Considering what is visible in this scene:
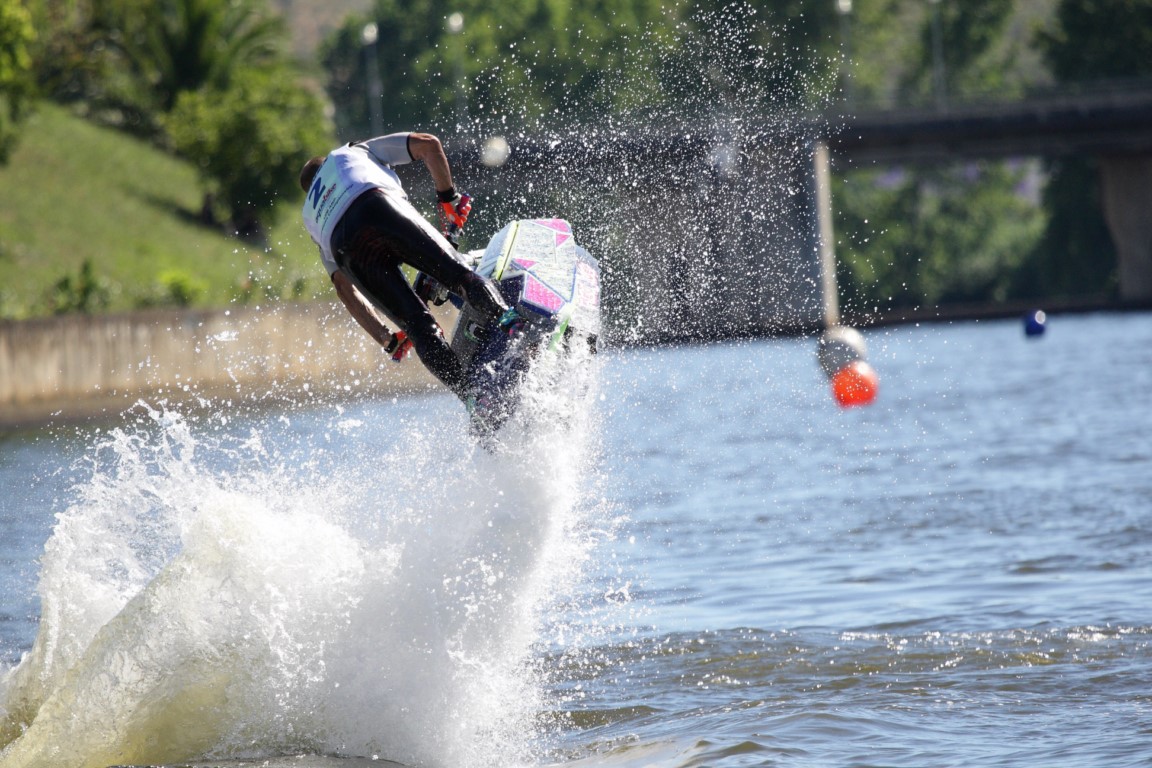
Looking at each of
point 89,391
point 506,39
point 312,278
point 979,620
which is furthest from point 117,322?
point 506,39

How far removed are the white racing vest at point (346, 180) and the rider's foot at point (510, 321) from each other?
2.65ft

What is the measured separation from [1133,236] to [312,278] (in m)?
31.6

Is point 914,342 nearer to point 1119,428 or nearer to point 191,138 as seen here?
point 191,138

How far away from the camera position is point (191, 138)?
4197cm

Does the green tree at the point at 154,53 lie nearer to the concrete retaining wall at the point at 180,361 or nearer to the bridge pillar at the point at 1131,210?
the concrete retaining wall at the point at 180,361

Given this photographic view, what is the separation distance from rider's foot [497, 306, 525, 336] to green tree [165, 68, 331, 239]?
34667 mm

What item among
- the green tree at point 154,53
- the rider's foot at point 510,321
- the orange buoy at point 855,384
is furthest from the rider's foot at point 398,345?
the green tree at point 154,53

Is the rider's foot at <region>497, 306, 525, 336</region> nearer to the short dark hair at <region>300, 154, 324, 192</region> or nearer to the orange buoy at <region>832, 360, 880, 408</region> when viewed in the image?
the short dark hair at <region>300, 154, 324, 192</region>

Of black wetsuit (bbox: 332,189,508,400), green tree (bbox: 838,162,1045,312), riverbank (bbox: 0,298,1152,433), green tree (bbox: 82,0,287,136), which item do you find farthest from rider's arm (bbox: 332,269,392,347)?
green tree (bbox: 838,162,1045,312)

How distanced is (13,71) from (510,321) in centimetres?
3097

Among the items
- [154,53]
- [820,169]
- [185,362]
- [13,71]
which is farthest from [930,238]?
[185,362]

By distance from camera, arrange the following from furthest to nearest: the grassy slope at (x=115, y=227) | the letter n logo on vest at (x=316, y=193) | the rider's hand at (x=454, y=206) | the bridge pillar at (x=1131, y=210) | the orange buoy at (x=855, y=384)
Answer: the bridge pillar at (x=1131, y=210) < the grassy slope at (x=115, y=227) < the orange buoy at (x=855, y=384) < the rider's hand at (x=454, y=206) < the letter n logo on vest at (x=316, y=193)

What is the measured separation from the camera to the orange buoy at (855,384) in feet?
60.6

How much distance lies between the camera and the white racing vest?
298 inches
